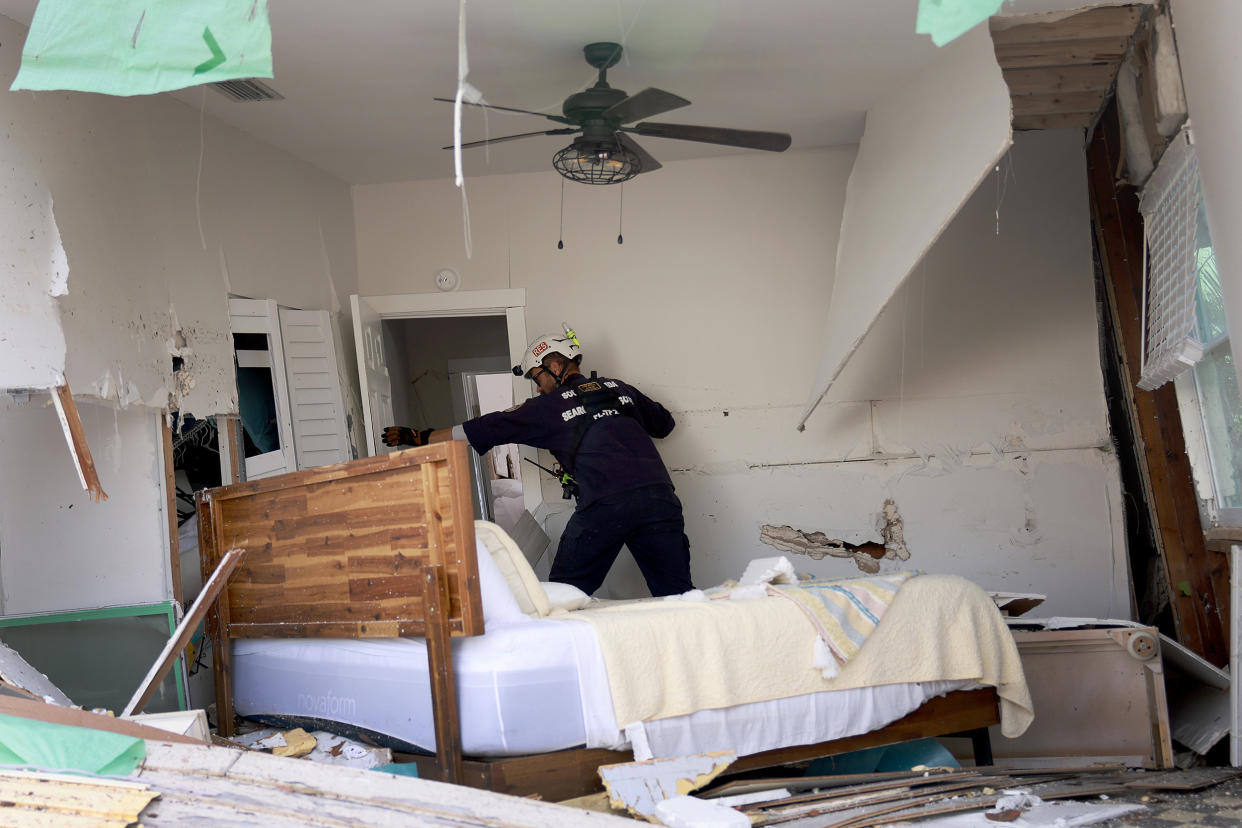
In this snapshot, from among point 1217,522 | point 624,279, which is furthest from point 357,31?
point 1217,522

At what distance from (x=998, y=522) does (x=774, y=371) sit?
1520 millimetres

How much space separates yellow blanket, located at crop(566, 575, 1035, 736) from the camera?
288 centimetres

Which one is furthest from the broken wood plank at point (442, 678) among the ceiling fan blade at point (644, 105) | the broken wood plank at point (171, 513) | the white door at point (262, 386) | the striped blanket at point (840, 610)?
the white door at point (262, 386)

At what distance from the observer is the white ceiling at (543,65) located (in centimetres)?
390

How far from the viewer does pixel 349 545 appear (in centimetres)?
320

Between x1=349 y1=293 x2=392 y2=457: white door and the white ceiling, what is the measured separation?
2.90 ft

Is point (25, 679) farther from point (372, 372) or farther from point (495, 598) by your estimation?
point (372, 372)

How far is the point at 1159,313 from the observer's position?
4.33 m

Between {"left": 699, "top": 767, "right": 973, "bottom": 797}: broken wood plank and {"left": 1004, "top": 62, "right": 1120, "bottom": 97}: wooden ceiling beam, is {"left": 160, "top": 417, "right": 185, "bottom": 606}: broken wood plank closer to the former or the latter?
{"left": 699, "top": 767, "right": 973, "bottom": 797}: broken wood plank

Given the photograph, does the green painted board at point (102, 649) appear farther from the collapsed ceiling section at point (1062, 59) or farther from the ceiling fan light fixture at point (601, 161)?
the collapsed ceiling section at point (1062, 59)

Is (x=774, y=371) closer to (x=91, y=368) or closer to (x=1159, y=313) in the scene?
(x=1159, y=313)

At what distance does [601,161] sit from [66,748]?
299 cm

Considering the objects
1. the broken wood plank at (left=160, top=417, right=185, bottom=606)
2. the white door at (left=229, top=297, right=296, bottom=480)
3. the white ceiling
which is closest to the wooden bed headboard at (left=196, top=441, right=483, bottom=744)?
the broken wood plank at (left=160, top=417, right=185, bottom=606)

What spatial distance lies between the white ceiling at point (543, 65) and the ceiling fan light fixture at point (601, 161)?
16.0 inches
